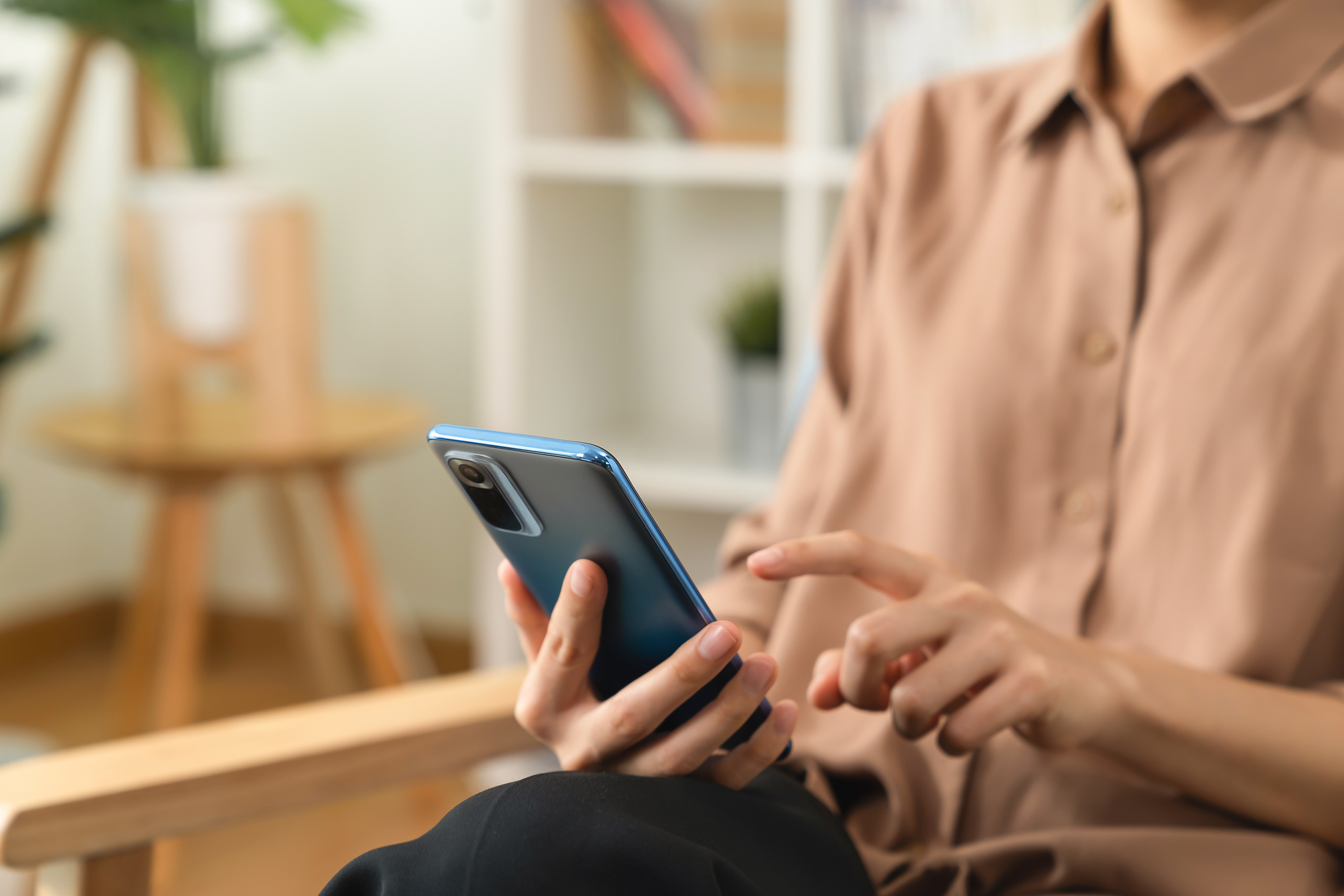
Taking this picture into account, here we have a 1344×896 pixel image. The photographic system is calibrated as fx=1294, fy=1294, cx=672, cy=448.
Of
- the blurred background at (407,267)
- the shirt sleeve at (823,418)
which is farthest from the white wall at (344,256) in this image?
the shirt sleeve at (823,418)

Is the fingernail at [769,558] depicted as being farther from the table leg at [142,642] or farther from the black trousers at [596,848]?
the table leg at [142,642]

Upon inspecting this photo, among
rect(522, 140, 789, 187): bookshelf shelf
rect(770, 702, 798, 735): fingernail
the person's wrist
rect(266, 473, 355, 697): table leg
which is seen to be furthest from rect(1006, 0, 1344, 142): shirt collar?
rect(266, 473, 355, 697): table leg

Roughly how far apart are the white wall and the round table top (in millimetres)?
461

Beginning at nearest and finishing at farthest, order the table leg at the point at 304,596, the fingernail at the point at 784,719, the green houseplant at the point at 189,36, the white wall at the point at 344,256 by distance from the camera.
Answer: the fingernail at the point at 784,719
the green houseplant at the point at 189,36
the table leg at the point at 304,596
the white wall at the point at 344,256

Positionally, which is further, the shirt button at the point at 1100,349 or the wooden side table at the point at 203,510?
the wooden side table at the point at 203,510

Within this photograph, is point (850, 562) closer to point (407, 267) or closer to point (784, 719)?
point (784, 719)

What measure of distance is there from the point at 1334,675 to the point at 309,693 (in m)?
1.91

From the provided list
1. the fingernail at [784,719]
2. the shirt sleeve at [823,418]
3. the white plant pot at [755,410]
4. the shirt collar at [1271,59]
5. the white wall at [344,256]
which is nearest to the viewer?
the fingernail at [784,719]

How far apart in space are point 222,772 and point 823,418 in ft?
1.48

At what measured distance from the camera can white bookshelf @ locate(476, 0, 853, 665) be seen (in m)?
1.63

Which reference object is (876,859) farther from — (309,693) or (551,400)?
(309,693)

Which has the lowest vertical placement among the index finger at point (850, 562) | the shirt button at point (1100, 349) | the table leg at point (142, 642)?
the table leg at point (142, 642)

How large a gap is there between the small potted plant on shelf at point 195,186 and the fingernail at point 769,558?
4.29 ft

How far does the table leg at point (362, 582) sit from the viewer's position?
1819 mm
